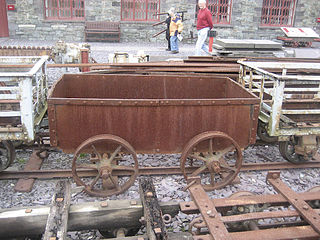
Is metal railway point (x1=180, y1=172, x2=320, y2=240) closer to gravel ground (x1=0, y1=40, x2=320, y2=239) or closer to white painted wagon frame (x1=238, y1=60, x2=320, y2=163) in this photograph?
gravel ground (x1=0, y1=40, x2=320, y2=239)

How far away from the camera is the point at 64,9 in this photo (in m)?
19.7

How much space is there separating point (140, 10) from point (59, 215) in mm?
19344

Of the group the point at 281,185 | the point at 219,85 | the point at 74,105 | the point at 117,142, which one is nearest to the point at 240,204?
the point at 281,185

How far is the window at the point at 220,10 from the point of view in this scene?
20.8m

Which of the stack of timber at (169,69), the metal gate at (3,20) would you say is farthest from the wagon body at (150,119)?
the metal gate at (3,20)

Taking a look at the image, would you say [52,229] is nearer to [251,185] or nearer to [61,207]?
[61,207]

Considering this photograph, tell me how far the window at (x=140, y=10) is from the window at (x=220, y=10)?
2.80 meters

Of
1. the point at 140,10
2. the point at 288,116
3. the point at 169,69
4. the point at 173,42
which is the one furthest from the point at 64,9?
the point at 288,116

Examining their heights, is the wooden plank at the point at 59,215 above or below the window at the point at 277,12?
below

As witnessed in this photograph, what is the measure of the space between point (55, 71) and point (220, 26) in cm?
1246

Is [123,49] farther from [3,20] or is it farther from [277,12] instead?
[277,12]

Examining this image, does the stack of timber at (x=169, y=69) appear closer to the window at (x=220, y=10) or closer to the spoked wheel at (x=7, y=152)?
the spoked wheel at (x=7, y=152)

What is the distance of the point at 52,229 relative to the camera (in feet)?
8.02

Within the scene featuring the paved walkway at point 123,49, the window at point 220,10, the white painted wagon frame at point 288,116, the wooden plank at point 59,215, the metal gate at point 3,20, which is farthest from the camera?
the window at point 220,10
